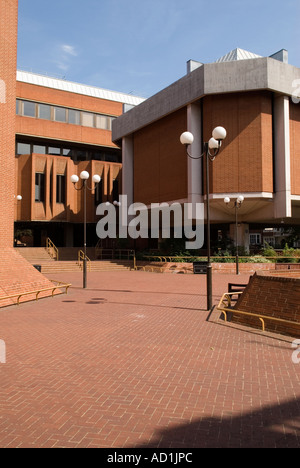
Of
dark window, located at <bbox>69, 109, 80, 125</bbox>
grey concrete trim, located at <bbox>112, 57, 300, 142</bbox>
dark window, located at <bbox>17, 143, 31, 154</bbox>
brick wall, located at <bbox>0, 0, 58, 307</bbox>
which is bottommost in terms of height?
brick wall, located at <bbox>0, 0, 58, 307</bbox>

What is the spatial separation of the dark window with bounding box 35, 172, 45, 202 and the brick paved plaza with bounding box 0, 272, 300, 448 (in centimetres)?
2985

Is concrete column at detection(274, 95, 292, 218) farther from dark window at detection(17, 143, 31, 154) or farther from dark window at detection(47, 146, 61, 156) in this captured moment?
dark window at detection(17, 143, 31, 154)

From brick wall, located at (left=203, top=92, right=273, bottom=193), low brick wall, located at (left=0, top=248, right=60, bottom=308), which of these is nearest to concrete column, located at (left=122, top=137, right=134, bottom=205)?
brick wall, located at (left=203, top=92, right=273, bottom=193)

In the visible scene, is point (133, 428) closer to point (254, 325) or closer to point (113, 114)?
point (254, 325)

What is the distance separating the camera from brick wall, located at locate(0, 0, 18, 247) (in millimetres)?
14539

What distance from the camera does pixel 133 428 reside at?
371cm

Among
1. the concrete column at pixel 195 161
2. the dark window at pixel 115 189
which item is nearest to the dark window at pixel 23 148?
the dark window at pixel 115 189

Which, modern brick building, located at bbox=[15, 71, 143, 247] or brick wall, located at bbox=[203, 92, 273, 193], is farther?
modern brick building, located at bbox=[15, 71, 143, 247]

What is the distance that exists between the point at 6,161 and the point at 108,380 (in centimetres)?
1240

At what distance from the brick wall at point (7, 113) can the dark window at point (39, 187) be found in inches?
890

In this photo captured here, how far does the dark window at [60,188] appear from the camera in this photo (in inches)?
1506

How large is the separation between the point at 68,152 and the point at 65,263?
65.6 ft

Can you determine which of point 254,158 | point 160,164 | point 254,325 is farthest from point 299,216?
point 254,325

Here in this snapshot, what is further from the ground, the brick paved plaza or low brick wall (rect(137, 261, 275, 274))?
low brick wall (rect(137, 261, 275, 274))
